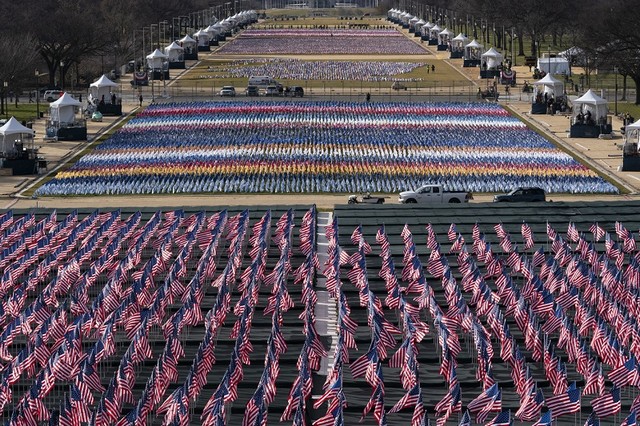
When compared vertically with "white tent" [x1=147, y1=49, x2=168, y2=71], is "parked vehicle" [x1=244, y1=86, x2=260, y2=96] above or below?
below

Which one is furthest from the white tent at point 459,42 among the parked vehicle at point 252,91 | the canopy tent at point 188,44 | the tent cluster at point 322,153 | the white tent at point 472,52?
the tent cluster at point 322,153

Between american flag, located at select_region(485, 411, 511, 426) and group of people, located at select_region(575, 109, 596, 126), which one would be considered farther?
group of people, located at select_region(575, 109, 596, 126)

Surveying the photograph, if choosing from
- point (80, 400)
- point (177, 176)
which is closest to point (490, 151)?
point (177, 176)

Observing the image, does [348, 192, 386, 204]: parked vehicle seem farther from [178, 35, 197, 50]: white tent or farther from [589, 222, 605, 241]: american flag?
[178, 35, 197, 50]: white tent

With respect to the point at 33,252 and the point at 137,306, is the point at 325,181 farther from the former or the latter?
the point at 137,306

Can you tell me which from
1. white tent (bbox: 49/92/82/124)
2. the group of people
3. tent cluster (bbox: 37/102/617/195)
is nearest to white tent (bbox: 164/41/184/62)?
tent cluster (bbox: 37/102/617/195)

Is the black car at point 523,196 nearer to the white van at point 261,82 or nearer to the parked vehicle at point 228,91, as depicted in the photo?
the parked vehicle at point 228,91
